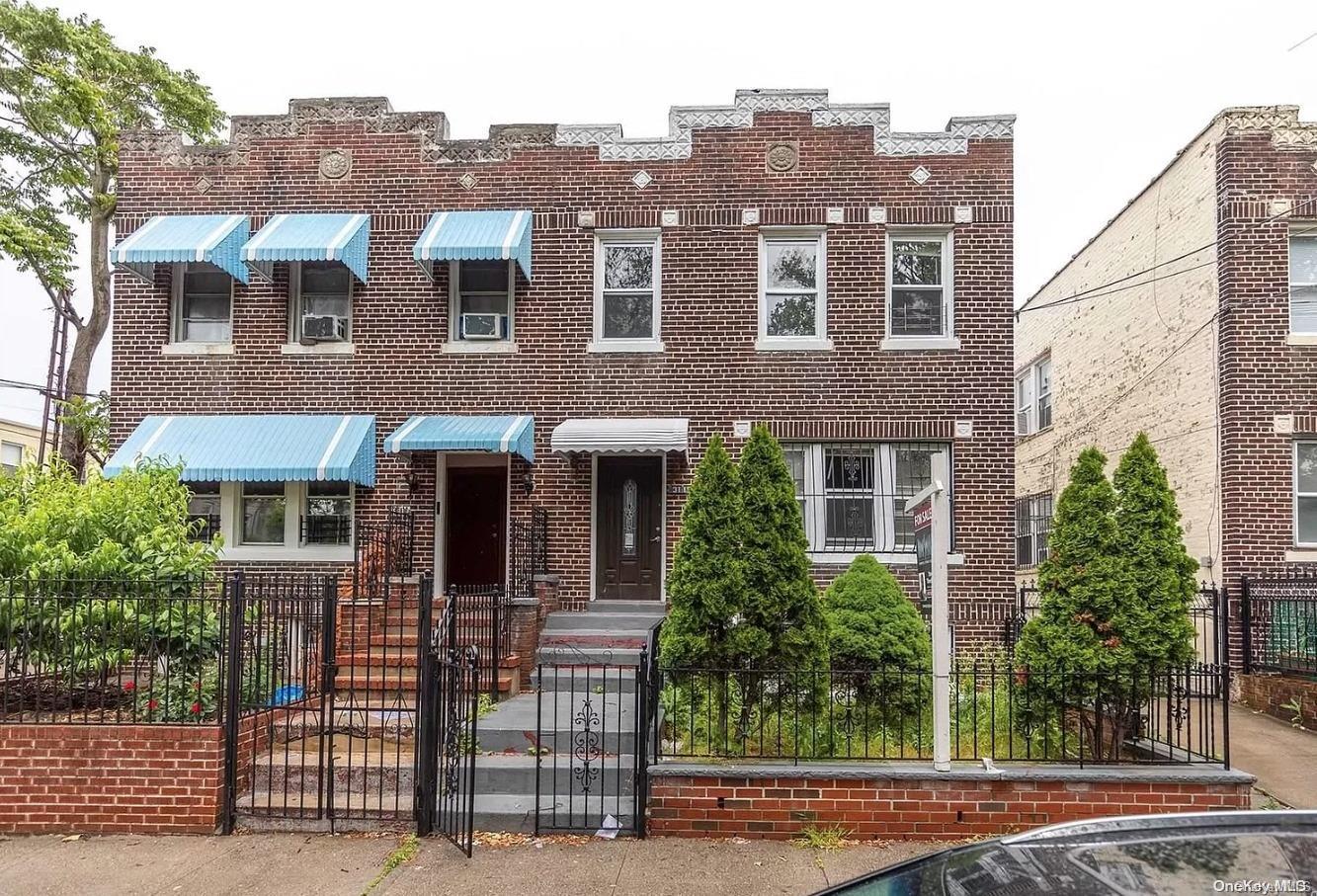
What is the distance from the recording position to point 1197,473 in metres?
14.3

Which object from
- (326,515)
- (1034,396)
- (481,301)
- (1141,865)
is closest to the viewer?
(1141,865)

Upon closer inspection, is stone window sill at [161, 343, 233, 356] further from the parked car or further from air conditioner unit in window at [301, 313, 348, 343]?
the parked car

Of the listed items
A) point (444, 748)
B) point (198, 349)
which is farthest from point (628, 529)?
point (198, 349)

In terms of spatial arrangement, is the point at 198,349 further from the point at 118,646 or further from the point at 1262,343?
the point at 1262,343

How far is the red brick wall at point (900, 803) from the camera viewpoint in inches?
265

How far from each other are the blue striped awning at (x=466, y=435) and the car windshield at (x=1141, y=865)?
10.3 metres

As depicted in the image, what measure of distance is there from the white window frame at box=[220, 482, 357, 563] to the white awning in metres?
3.31

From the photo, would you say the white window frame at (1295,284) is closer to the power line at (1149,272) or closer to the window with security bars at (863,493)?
the power line at (1149,272)

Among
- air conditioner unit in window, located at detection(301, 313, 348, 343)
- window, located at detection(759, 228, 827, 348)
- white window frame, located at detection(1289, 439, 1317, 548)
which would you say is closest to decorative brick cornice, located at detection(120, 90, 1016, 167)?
window, located at detection(759, 228, 827, 348)

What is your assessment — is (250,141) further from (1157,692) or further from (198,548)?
(1157,692)

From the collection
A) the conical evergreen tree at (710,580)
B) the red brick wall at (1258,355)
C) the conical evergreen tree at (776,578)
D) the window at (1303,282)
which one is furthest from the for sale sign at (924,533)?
the window at (1303,282)

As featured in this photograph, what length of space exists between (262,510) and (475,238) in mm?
5167

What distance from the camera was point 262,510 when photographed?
1385 centimetres

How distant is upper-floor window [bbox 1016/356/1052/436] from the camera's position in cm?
2152
